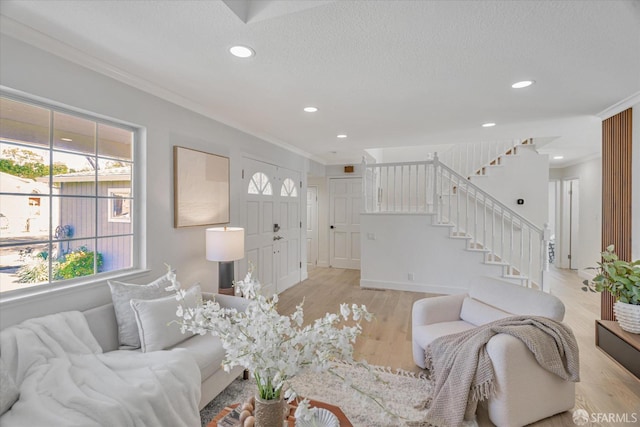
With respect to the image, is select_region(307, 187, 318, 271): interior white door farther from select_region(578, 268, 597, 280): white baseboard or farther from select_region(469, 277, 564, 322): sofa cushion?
select_region(578, 268, 597, 280): white baseboard

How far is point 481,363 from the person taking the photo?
5.99 ft

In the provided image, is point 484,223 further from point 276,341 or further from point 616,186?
point 276,341

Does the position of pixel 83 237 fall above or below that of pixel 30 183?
below

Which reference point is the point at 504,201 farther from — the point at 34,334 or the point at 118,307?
the point at 34,334

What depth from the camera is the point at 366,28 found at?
1.71m

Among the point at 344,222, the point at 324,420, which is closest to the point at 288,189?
the point at 344,222

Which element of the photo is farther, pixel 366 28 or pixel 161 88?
pixel 161 88

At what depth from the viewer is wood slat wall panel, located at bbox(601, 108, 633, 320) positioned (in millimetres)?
2885

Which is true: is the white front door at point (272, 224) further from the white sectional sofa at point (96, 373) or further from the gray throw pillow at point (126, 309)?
the white sectional sofa at point (96, 373)

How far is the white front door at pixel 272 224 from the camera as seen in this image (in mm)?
4012

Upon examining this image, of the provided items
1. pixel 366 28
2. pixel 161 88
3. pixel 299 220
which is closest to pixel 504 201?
pixel 299 220

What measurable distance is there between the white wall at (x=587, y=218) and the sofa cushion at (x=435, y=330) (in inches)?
172

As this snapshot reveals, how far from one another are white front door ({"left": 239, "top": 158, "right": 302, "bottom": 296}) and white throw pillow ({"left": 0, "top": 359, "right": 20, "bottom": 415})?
91.4 inches

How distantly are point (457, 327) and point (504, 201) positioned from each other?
3.75 meters
